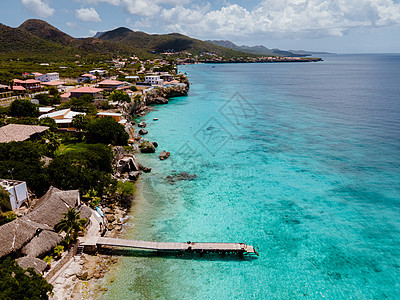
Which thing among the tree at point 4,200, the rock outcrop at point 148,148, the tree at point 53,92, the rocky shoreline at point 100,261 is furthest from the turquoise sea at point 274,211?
the tree at point 53,92

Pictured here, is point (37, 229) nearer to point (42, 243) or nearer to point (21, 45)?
point (42, 243)

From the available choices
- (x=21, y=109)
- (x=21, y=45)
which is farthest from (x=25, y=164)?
(x=21, y=45)

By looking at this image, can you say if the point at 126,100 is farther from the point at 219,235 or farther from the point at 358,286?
the point at 358,286

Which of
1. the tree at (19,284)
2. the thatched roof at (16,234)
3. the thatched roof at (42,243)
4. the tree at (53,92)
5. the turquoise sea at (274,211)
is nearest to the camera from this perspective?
the tree at (19,284)

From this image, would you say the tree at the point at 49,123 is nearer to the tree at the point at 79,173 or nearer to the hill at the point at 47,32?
A: the tree at the point at 79,173

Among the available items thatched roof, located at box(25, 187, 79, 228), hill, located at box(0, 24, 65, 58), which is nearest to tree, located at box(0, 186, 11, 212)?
thatched roof, located at box(25, 187, 79, 228)
